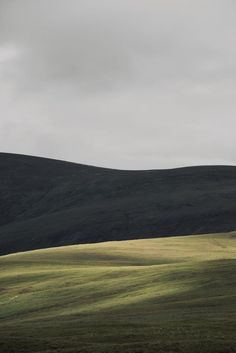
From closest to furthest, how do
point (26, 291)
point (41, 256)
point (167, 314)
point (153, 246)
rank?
point (167, 314)
point (26, 291)
point (41, 256)
point (153, 246)

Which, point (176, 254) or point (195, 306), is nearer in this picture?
point (195, 306)

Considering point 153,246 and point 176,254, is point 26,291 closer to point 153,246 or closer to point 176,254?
point 176,254

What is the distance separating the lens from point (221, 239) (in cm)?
19112

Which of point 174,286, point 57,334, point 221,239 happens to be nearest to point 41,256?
point 221,239

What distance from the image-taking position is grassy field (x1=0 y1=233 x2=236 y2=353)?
4888 cm

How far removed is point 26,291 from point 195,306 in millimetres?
34677

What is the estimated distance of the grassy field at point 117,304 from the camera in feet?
160

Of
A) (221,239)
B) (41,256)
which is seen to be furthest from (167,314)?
(221,239)

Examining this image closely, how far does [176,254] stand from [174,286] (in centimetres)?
7002

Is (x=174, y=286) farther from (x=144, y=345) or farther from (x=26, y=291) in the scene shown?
(x=144, y=345)

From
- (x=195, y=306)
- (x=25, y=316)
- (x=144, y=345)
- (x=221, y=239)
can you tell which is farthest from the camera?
(x=221, y=239)

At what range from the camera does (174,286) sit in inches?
3617

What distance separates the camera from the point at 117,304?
3344 inches

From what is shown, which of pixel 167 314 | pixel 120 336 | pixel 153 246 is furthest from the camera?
pixel 153 246
